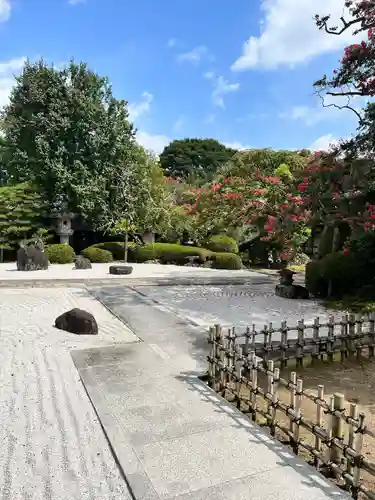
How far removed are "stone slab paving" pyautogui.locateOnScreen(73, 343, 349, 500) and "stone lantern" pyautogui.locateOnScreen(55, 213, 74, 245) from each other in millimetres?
21945

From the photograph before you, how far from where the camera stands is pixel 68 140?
88.2ft

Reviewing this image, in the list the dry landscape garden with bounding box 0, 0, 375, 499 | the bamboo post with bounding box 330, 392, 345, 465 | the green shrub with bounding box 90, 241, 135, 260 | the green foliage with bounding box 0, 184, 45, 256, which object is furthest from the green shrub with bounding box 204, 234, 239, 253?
the bamboo post with bounding box 330, 392, 345, 465

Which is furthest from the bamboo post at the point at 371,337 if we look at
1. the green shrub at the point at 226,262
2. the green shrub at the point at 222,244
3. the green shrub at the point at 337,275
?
the green shrub at the point at 222,244

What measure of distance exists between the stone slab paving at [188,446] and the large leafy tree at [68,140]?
21656 mm

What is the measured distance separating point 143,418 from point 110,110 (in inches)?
1057

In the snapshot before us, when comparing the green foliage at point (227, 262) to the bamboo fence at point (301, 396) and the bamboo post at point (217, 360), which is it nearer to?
the bamboo fence at point (301, 396)

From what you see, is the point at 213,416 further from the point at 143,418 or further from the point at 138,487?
the point at 138,487

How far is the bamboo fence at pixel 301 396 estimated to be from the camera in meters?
3.60

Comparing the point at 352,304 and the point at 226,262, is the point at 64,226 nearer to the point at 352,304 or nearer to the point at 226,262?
the point at 226,262

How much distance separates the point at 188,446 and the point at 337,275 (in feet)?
31.6

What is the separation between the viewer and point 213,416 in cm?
457

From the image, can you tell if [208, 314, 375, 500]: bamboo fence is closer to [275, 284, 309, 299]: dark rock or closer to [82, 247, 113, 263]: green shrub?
[275, 284, 309, 299]: dark rock

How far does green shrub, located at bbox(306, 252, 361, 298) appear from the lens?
40.0ft

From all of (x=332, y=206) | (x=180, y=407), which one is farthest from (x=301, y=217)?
(x=180, y=407)
